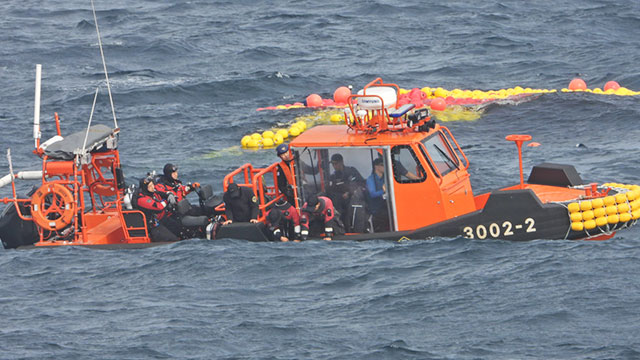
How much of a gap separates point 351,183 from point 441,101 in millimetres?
12044

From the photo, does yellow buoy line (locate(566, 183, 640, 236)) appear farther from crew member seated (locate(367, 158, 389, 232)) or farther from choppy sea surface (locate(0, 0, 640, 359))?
crew member seated (locate(367, 158, 389, 232))

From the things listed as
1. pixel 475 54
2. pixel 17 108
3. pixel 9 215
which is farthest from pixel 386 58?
pixel 9 215

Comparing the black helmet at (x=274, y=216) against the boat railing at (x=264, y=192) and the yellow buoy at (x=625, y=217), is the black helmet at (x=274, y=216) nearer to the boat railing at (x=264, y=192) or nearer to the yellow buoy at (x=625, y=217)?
the boat railing at (x=264, y=192)

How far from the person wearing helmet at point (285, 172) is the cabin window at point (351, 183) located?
0.18 m

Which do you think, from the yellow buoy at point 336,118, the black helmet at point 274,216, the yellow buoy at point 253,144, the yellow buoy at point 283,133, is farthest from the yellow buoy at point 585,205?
the yellow buoy at point 336,118

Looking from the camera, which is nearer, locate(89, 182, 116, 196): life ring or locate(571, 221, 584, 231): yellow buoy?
locate(571, 221, 584, 231): yellow buoy

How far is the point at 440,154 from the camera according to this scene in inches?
508

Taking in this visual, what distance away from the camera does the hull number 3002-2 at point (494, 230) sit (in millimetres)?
12297

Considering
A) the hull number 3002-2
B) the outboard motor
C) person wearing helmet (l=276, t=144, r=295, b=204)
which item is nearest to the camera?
the hull number 3002-2

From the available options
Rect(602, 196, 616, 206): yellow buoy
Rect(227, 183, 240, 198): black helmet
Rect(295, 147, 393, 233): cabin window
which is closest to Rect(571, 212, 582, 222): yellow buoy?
Rect(602, 196, 616, 206): yellow buoy

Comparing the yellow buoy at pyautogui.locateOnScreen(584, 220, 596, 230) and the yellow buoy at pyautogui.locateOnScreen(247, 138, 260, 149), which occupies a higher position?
the yellow buoy at pyautogui.locateOnScreen(247, 138, 260, 149)

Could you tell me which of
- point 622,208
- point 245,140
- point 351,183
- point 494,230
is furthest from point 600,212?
point 245,140

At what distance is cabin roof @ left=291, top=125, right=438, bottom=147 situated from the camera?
40.5 ft

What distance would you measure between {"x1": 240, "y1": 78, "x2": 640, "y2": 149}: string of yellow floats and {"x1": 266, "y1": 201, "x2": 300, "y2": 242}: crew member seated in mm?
9102
